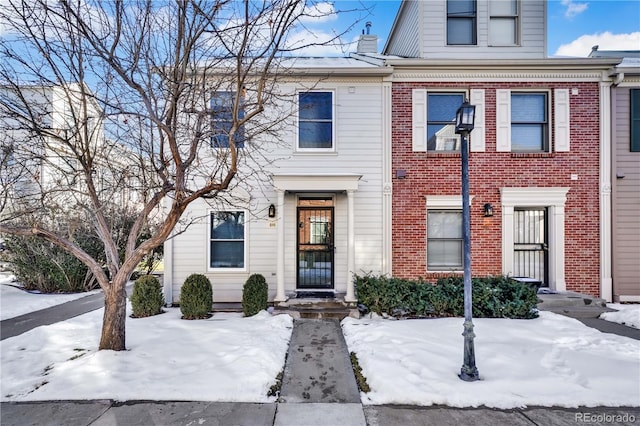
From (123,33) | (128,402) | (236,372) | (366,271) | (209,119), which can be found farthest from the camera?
(366,271)

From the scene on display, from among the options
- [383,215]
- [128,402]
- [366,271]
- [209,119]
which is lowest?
[128,402]

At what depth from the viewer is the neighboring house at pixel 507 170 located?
747 centimetres

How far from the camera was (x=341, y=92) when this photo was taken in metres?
7.57

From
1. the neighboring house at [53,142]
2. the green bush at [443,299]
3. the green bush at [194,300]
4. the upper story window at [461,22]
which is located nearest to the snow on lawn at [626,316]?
the green bush at [443,299]

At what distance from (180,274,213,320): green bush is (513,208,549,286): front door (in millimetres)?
7612

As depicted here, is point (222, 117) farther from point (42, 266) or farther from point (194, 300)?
point (42, 266)

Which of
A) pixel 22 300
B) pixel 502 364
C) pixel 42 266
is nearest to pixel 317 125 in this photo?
pixel 502 364

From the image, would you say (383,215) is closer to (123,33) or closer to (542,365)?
(542,365)

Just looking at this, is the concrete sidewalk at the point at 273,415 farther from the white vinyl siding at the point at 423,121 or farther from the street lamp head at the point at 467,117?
the white vinyl siding at the point at 423,121

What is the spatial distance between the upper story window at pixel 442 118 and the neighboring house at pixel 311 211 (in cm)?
111

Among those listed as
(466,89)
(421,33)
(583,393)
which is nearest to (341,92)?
(421,33)

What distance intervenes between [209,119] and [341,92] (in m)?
3.70

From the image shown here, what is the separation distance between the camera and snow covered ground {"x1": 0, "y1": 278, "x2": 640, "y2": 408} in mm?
3516

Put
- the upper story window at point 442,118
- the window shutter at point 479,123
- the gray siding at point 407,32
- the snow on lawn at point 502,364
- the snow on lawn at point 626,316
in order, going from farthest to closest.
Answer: the gray siding at point 407,32 < the upper story window at point 442,118 < the window shutter at point 479,123 < the snow on lawn at point 626,316 < the snow on lawn at point 502,364
